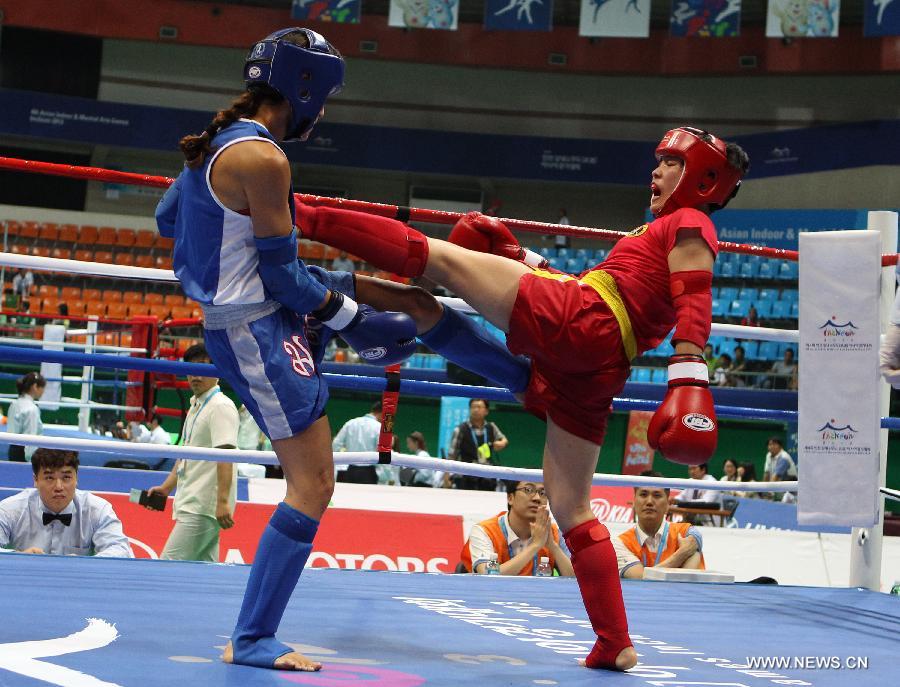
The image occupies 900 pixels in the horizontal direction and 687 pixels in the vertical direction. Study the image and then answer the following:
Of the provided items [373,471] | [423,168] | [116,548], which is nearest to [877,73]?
[423,168]

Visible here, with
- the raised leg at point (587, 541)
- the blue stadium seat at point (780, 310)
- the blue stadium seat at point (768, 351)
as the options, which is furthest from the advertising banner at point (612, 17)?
the raised leg at point (587, 541)

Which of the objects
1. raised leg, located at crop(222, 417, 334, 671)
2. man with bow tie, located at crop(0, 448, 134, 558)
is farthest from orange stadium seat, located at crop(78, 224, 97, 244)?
raised leg, located at crop(222, 417, 334, 671)

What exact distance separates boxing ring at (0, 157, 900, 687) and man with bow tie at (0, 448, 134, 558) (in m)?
0.35

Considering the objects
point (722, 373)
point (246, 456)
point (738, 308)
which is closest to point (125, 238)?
point (738, 308)

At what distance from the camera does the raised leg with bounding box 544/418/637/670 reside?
6.79 feet

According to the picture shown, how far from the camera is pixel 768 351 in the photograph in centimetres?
1333

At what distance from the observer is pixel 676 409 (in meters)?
1.96

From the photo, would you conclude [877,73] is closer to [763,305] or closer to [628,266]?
[763,305]

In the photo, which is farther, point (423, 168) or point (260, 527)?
point (423, 168)

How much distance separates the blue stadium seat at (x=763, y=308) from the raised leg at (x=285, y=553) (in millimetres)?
12693

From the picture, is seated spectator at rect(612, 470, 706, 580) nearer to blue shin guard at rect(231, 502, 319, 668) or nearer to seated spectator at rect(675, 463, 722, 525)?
blue shin guard at rect(231, 502, 319, 668)

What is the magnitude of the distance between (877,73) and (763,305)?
4.45 metres

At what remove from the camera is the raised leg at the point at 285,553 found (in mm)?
1836

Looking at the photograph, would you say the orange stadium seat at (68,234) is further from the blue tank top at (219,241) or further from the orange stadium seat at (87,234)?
the blue tank top at (219,241)
